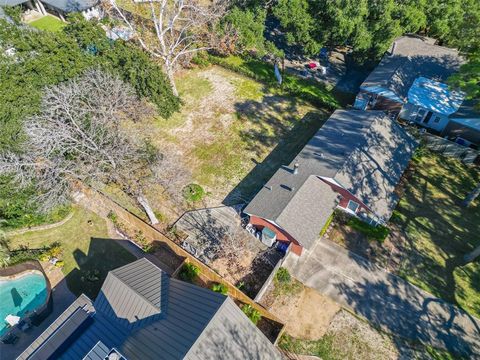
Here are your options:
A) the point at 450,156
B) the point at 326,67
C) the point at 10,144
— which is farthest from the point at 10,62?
the point at 450,156

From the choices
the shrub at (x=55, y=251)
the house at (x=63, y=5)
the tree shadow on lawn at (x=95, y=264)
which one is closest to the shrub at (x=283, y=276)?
the tree shadow on lawn at (x=95, y=264)

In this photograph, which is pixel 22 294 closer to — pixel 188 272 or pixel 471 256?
pixel 188 272

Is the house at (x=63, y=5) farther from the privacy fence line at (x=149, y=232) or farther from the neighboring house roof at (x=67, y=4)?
the privacy fence line at (x=149, y=232)

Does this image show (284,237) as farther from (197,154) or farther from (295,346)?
(197,154)

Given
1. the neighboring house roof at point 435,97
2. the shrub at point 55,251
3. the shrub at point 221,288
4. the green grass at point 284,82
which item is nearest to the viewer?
the shrub at point 221,288

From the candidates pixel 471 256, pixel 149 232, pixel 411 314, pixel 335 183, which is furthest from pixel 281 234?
pixel 471 256

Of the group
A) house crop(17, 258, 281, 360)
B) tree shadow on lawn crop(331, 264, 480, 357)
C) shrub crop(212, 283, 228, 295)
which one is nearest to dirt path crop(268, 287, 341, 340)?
tree shadow on lawn crop(331, 264, 480, 357)
